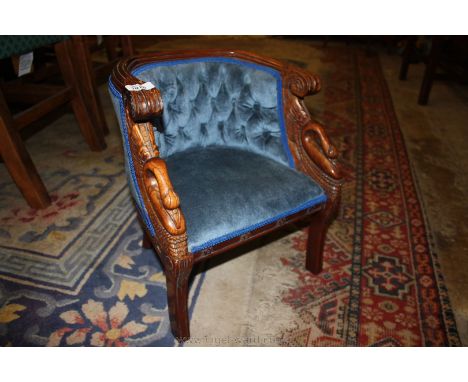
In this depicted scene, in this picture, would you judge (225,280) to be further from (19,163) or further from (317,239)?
(19,163)

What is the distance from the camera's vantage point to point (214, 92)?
161cm

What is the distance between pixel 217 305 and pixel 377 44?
6.46 m

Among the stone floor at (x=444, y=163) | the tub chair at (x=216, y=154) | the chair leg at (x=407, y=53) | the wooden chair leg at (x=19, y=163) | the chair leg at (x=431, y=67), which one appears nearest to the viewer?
the tub chair at (x=216, y=154)

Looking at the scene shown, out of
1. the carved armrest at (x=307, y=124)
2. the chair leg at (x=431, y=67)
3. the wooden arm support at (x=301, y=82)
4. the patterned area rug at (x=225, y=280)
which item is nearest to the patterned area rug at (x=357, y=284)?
the patterned area rug at (x=225, y=280)

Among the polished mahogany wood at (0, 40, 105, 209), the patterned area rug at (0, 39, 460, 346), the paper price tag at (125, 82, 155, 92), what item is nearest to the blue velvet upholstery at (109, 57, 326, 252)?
the paper price tag at (125, 82, 155, 92)

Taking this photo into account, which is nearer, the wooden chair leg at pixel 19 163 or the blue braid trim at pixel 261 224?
the blue braid trim at pixel 261 224

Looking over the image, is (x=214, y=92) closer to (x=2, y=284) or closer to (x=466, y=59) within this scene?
(x=2, y=284)

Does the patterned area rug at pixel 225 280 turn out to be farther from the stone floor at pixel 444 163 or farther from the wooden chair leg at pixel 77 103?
the wooden chair leg at pixel 77 103

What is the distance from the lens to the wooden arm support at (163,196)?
3.54 ft

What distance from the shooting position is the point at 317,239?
1677 millimetres

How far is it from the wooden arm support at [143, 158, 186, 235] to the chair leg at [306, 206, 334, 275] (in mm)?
723

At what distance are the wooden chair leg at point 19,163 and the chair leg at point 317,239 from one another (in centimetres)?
167

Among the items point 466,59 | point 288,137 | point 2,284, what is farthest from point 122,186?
point 466,59

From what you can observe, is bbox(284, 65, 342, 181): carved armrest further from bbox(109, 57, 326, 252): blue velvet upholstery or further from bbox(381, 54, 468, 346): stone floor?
bbox(381, 54, 468, 346): stone floor
